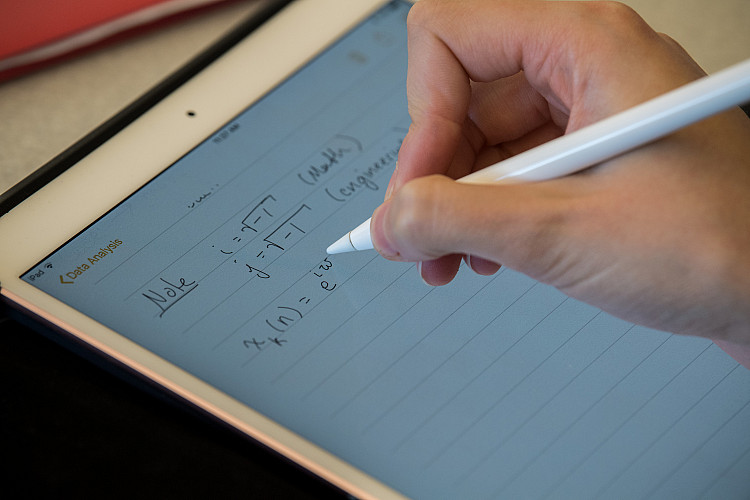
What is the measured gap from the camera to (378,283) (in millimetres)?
476

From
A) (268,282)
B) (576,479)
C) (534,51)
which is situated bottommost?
(576,479)

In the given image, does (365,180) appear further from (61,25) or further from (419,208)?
(61,25)

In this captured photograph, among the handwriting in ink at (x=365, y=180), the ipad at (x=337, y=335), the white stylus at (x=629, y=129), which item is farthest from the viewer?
the handwriting in ink at (x=365, y=180)

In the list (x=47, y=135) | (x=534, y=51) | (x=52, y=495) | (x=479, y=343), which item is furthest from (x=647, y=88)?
(x=47, y=135)

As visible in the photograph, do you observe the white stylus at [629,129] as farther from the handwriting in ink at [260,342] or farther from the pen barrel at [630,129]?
the handwriting in ink at [260,342]

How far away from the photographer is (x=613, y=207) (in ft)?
1.14

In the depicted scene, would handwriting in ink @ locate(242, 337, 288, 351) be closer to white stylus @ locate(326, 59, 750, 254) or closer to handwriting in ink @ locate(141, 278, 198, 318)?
handwriting in ink @ locate(141, 278, 198, 318)

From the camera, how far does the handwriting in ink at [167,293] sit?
0.45m

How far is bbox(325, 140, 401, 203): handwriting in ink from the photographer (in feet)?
1.71

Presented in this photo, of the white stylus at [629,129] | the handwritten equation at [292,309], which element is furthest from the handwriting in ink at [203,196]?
the white stylus at [629,129]

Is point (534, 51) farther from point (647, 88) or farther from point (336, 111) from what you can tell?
point (336, 111)

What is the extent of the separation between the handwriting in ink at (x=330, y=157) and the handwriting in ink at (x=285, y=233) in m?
0.03

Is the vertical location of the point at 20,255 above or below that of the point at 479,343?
above

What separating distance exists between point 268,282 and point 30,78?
35 centimetres
